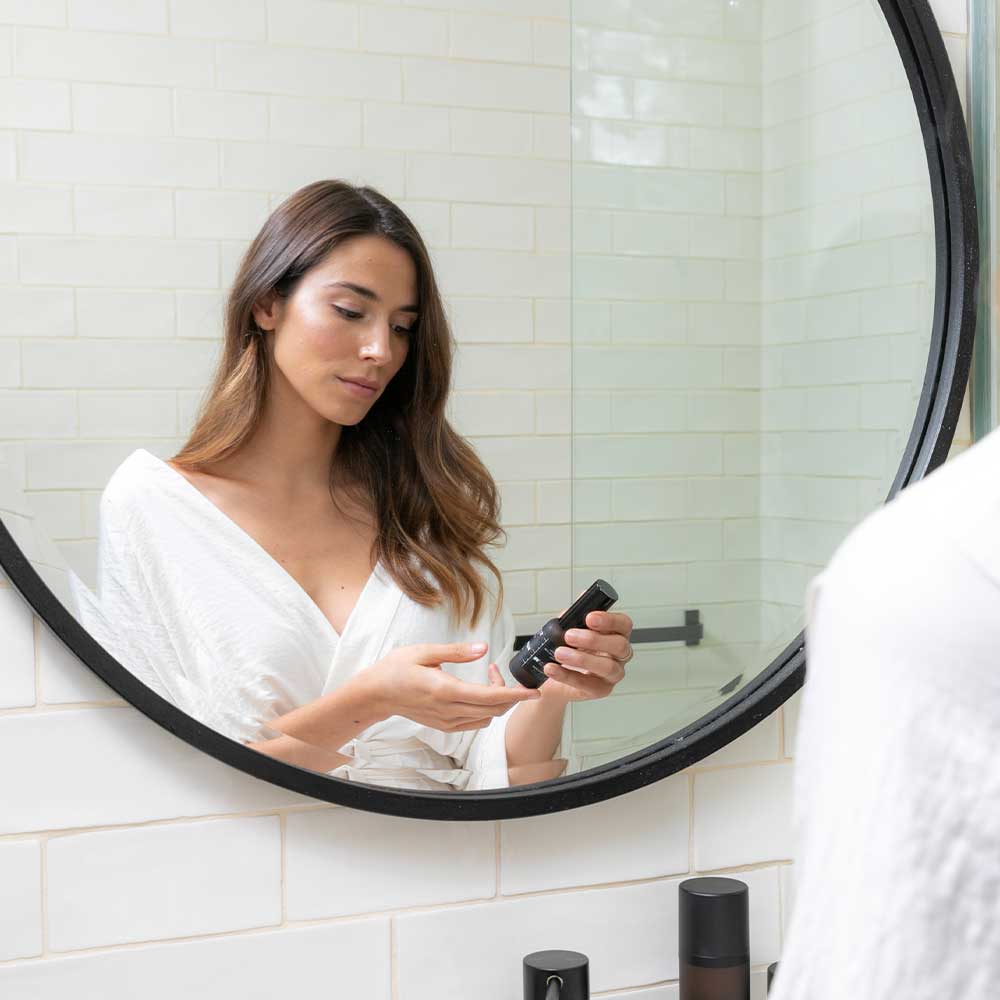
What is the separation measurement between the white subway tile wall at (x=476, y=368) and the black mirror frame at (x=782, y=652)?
32 mm

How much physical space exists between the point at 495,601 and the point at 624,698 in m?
0.15

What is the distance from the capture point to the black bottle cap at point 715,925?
2.84 ft

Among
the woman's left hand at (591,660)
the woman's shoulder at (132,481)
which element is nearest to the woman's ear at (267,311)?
the woman's shoulder at (132,481)

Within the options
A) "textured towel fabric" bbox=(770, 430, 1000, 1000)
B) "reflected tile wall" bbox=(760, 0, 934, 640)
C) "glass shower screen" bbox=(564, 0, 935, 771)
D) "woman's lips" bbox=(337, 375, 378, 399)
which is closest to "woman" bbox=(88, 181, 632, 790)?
"woman's lips" bbox=(337, 375, 378, 399)

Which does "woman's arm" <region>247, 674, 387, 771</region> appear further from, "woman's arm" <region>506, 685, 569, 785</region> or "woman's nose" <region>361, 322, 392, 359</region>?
"woman's nose" <region>361, 322, 392, 359</region>

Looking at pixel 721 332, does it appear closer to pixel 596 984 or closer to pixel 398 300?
pixel 398 300

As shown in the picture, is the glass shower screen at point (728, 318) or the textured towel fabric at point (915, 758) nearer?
the textured towel fabric at point (915, 758)

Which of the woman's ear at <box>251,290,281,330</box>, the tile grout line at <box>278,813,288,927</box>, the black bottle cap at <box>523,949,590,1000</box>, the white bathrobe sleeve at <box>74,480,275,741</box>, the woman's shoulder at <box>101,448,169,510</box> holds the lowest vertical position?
the black bottle cap at <box>523,949,590,1000</box>

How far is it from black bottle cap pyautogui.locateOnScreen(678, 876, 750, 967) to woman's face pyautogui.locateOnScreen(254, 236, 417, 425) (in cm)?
45

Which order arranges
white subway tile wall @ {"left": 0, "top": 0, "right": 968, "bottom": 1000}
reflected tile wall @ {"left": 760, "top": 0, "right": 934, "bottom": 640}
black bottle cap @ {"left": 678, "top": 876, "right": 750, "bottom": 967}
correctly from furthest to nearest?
reflected tile wall @ {"left": 760, "top": 0, "right": 934, "bottom": 640} < black bottle cap @ {"left": 678, "top": 876, "right": 750, "bottom": 967} < white subway tile wall @ {"left": 0, "top": 0, "right": 968, "bottom": 1000}

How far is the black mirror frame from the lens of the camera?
30.1 inches

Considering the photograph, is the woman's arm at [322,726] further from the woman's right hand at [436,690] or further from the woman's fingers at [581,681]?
the woman's fingers at [581,681]

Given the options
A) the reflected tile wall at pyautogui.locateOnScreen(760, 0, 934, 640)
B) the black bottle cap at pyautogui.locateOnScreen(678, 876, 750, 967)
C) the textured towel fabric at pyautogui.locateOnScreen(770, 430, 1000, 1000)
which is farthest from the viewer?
the reflected tile wall at pyautogui.locateOnScreen(760, 0, 934, 640)

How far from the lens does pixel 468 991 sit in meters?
0.89
